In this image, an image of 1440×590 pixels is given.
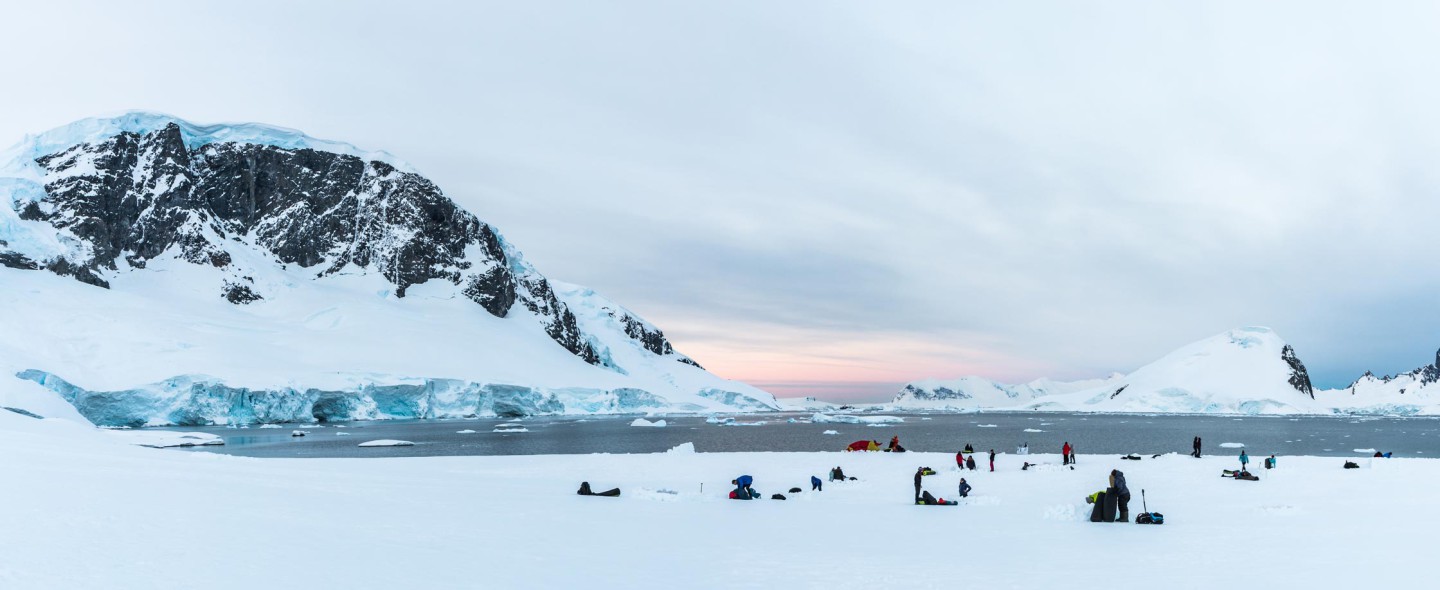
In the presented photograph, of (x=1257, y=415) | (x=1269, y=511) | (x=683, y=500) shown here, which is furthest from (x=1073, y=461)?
(x=1257, y=415)

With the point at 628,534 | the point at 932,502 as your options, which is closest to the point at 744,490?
the point at 932,502

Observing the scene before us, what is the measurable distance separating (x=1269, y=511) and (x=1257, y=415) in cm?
20759

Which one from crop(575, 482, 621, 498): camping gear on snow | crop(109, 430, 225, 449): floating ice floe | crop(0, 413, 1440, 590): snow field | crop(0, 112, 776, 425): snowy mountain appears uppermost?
crop(0, 112, 776, 425): snowy mountain

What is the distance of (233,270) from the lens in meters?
174

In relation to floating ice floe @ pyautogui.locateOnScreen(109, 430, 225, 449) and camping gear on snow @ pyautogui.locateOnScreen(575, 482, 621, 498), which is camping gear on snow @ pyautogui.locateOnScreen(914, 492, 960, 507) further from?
floating ice floe @ pyautogui.locateOnScreen(109, 430, 225, 449)

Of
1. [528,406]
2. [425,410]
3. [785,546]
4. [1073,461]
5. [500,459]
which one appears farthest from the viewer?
[528,406]

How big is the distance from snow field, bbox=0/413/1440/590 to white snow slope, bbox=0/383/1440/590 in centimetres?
7

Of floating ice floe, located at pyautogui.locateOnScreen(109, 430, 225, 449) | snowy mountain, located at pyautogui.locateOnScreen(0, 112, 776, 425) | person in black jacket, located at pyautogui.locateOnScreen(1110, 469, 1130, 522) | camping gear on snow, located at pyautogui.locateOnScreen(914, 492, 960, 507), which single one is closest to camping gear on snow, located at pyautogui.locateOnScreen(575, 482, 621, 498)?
camping gear on snow, located at pyautogui.locateOnScreen(914, 492, 960, 507)

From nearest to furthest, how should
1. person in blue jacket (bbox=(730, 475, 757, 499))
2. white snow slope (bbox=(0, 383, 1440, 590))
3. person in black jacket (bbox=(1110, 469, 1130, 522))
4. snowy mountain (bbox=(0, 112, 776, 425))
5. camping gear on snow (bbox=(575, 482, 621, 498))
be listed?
white snow slope (bbox=(0, 383, 1440, 590)) < person in black jacket (bbox=(1110, 469, 1130, 522)) < camping gear on snow (bbox=(575, 482, 621, 498)) < person in blue jacket (bbox=(730, 475, 757, 499)) < snowy mountain (bbox=(0, 112, 776, 425))

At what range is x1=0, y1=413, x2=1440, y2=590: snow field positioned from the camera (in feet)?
39.3

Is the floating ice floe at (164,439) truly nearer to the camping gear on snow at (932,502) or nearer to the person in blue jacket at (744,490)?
Result: the person in blue jacket at (744,490)

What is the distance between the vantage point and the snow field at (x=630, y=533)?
11977 millimetres

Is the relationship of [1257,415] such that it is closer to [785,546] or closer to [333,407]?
[333,407]

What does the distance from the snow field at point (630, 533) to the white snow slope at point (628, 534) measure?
7cm
